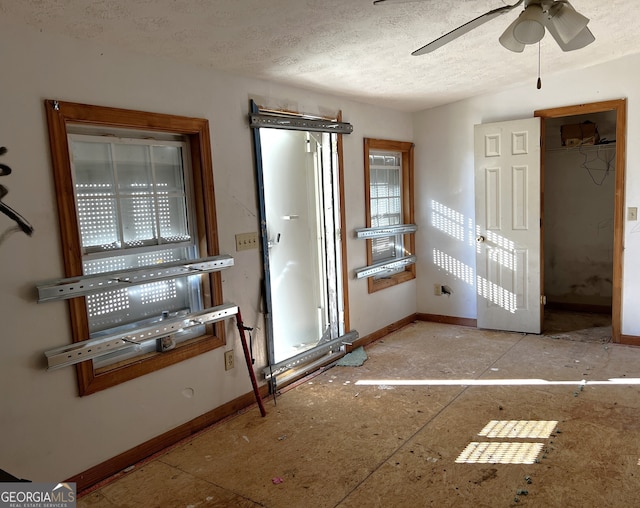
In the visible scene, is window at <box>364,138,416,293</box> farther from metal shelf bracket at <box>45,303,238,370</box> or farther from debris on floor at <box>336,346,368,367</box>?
metal shelf bracket at <box>45,303,238,370</box>

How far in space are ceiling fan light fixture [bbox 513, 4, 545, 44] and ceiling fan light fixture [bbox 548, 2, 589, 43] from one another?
0.18 ft

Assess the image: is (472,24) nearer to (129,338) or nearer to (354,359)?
(129,338)

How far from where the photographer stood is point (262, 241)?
333 centimetres

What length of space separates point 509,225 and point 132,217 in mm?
3426

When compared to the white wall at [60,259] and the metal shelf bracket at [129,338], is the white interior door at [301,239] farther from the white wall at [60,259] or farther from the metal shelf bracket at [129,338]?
the metal shelf bracket at [129,338]

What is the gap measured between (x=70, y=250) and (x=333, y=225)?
2235mm

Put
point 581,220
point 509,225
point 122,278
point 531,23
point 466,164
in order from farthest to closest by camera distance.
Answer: point 581,220
point 466,164
point 509,225
point 122,278
point 531,23

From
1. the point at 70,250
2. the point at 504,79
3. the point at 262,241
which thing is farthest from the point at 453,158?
the point at 70,250

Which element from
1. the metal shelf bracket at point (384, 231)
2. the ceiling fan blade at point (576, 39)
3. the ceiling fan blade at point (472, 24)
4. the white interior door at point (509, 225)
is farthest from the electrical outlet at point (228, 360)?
the white interior door at point (509, 225)

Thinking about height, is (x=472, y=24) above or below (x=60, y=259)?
above

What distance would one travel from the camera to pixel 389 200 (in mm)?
5012

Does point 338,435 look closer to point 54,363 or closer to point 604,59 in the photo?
point 54,363

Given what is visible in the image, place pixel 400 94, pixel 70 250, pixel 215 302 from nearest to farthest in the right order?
pixel 70 250 < pixel 215 302 < pixel 400 94

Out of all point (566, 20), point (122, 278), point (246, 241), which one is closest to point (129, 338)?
point (122, 278)
